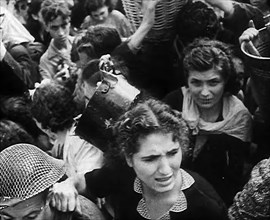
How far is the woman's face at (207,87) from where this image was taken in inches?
63.4

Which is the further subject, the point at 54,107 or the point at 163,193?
the point at 54,107

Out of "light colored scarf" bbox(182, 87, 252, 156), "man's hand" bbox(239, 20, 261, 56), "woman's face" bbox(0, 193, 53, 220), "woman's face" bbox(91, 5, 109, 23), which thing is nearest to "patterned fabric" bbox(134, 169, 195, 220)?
"light colored scarf" bbox(182, 87, 252, 156)

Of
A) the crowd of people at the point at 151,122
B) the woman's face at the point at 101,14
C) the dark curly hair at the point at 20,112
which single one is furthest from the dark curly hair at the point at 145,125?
the woman's face at the point at 101,14

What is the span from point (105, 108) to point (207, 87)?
246mm

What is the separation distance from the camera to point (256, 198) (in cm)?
122

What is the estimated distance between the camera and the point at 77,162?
172 cm

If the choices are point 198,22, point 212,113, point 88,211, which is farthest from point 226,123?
point 88,211

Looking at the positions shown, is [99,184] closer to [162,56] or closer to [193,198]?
[193,198]

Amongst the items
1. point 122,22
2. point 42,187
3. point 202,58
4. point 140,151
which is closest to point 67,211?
point 42,187

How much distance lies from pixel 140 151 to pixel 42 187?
0.23 m

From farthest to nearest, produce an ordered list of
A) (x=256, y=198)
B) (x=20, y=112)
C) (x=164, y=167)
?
(x=20, y=112) → (x=164, y=167) → (x=256, y=198)

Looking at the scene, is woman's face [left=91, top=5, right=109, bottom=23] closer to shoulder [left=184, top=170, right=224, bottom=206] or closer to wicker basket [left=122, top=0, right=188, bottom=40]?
wicker basket [left=122, top=0, right=188, bottom=40]

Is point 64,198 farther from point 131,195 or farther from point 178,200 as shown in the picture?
point 178,200

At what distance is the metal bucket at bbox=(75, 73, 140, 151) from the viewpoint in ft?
5.24
